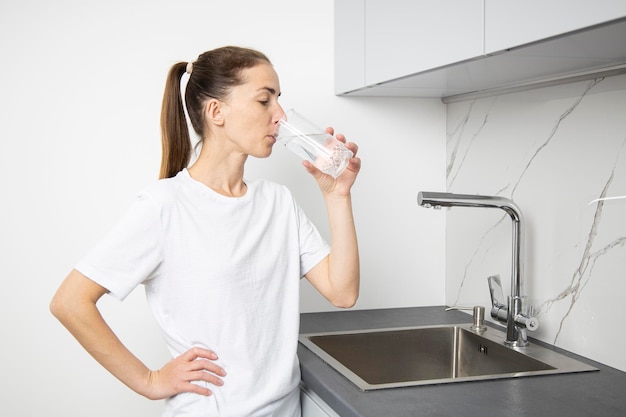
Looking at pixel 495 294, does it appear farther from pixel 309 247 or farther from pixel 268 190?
pixel 268 190

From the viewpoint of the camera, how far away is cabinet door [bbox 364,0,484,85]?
138cm

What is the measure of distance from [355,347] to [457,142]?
730 mm

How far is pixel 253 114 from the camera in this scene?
145 cm

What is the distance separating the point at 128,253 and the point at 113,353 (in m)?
0.20

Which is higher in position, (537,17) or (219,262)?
(537,17)

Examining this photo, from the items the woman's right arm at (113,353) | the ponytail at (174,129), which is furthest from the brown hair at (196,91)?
the woman's right arm at (113,353)

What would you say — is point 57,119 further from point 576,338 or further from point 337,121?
point 576,338

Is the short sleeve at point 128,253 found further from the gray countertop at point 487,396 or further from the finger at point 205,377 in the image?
the gray countertop at point 487,396

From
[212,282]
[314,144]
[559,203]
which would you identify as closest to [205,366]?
[212,282]

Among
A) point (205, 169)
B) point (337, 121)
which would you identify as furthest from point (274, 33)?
point (205, 169)

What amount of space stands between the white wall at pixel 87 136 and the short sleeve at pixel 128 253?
0.58m

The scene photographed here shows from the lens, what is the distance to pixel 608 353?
1.53m

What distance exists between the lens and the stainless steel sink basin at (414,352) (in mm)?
1781

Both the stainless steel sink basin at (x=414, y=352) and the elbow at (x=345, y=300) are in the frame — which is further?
the stainless steel sink basin at (x=414, y=352)
